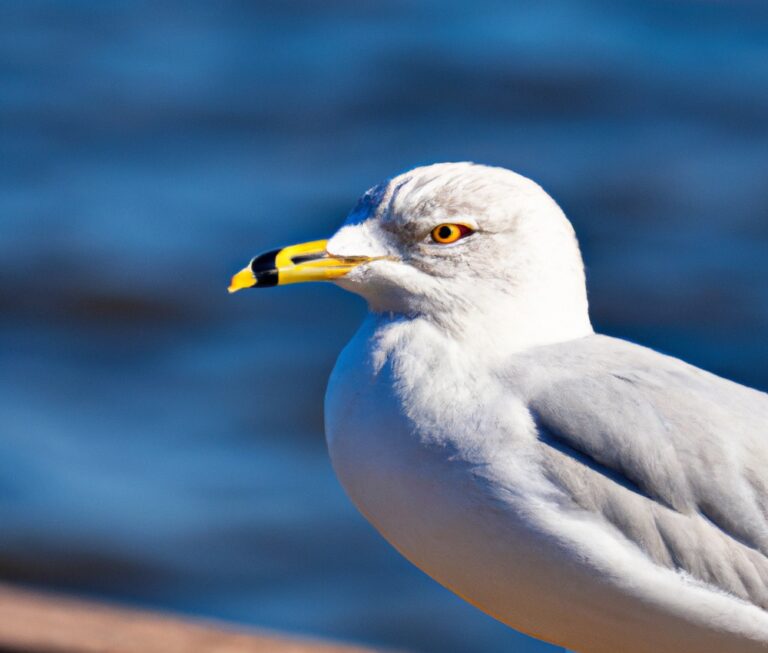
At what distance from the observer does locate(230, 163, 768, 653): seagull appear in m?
2.66

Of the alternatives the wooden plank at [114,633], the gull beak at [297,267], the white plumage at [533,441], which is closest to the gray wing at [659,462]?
the white plumage at [533,441]

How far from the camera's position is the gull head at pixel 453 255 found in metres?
2.81

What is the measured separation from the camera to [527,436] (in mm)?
2697

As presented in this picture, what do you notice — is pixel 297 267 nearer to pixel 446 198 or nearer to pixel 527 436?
pixel 446 198

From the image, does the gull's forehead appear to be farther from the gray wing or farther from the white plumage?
the gray wing

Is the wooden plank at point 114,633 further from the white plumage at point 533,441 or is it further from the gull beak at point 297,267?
the gull beak at point 297,267

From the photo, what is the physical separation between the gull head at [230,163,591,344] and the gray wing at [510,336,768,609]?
4.2 inches

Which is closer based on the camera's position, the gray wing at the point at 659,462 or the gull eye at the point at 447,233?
the gray wing at the point at 659,462

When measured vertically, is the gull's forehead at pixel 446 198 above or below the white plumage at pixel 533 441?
above

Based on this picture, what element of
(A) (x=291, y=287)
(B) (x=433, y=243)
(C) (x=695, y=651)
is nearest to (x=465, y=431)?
(B) (x=433, y=243)

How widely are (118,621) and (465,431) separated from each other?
67cm

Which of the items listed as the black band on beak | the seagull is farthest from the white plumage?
the black band on beak

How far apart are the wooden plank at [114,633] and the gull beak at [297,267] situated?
58 centimetres

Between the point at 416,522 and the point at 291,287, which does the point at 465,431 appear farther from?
the point at 291,287
